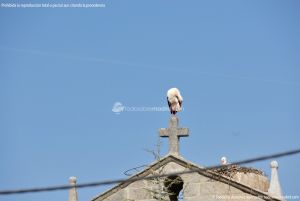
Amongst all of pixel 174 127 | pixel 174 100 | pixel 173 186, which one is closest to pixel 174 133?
pixel 174 127

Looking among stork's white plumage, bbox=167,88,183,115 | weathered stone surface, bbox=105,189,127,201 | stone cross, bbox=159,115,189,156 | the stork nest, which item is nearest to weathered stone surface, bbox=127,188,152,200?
weathered stone surface, bbox=105,189,127,201

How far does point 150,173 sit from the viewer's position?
18781mm

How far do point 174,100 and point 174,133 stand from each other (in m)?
0.68

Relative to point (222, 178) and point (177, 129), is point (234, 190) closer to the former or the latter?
point (222, 178)

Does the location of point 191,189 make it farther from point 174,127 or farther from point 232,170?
point 174,127

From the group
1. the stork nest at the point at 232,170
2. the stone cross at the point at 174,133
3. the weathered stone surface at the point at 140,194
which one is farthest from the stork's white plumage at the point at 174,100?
the weathered stone surface at the point at 140,194

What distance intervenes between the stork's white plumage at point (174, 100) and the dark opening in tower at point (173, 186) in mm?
1398

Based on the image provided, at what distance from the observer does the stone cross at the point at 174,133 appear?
18745mm

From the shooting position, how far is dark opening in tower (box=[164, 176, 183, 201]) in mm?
19047

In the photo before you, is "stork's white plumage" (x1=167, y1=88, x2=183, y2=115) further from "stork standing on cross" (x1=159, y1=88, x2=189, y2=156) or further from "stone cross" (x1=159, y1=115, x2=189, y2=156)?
"stone cross" (x1=159, y1=115, x2=189, y2=156)

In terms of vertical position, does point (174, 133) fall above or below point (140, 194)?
above

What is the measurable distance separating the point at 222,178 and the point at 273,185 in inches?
51.9

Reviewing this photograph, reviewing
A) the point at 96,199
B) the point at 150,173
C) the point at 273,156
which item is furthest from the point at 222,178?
the point at 273,156

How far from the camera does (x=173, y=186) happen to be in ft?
63.1
